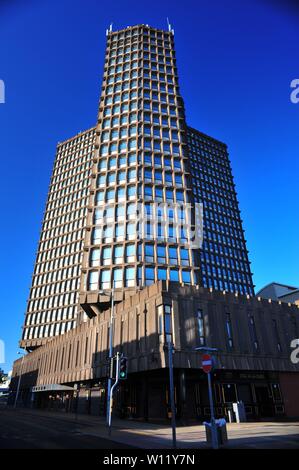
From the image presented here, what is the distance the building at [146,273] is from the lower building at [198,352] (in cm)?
12

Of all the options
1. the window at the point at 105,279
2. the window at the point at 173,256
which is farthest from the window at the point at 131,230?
the window at the point at 105,279

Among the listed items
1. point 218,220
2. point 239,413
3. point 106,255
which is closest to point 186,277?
point 106,255

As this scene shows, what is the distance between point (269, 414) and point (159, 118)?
4923 cm

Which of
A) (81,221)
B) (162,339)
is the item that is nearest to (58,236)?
(81,221)

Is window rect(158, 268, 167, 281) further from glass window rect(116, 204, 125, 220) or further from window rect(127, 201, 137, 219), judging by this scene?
glass window rect(116, 204, 125, 220)

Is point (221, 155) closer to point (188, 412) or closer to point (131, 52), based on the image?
point (131, 52)

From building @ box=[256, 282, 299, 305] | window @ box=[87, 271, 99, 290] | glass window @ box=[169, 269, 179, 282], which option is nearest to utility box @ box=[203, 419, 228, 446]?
glass window @ box=[169, 269, 179, 282]

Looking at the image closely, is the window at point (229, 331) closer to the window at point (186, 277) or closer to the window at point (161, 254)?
the window at point (186, 277)

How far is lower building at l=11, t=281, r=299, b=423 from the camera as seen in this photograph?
28.7 metres

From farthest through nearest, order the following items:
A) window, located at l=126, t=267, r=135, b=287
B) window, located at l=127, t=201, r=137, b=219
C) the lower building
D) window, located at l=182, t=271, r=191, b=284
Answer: window, located at l=127, t=201, r=137, b=219 < window, located at l=182, t=271, r=191, b=284 < window, located at l=126, t=267, r=135, b=287 < the lower building

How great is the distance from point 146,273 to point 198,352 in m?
18.5

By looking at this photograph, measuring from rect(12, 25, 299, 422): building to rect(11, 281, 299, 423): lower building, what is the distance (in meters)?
0.12

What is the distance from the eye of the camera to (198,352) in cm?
2878

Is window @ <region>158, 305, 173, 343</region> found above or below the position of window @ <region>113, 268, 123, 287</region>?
below
